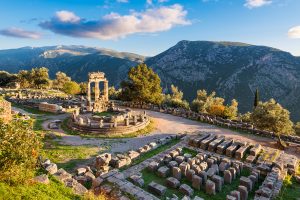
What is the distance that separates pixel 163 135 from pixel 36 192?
54.9 feet

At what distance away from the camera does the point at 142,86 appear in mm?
39656

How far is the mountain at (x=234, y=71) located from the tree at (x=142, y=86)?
58.2 metres

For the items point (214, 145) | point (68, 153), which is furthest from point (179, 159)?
point (68, 153)

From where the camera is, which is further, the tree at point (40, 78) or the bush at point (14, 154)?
the tree at point (40, 78)

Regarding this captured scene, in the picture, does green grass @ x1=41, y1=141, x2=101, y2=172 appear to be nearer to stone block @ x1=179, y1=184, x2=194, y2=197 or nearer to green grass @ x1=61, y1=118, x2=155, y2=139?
green grass @ x1=61, y1=118, x2=155, y2=139

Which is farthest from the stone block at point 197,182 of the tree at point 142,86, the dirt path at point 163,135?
the tree at point 142,86

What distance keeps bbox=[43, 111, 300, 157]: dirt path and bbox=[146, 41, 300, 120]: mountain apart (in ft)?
203

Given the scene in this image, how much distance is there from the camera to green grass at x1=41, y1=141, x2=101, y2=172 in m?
16.2

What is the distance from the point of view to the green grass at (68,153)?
637 inches

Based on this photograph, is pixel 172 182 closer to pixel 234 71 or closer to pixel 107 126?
pixel 107 126

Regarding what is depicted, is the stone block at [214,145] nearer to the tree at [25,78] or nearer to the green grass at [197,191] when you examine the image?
the green grass at [197,191]

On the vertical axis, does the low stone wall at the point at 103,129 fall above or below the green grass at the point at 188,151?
above

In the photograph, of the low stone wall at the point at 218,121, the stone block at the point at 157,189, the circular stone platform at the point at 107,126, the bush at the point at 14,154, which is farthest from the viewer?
the low stone wall at the point at 218,121

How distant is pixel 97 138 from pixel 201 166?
37.5ft
